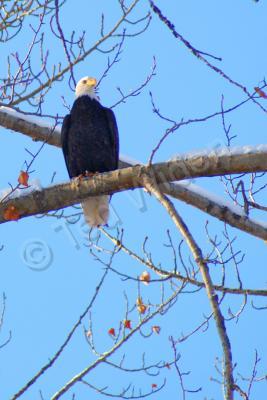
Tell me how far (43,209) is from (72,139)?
170 centimetres

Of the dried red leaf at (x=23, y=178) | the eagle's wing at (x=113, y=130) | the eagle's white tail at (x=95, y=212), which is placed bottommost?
the dried red leaf at (x=23, y=178)

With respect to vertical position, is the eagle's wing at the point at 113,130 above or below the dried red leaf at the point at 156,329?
above

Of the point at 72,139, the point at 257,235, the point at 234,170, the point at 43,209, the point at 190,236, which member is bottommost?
the point at 190,236

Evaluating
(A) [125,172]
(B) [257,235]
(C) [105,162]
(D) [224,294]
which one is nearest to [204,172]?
(A) [125,172]

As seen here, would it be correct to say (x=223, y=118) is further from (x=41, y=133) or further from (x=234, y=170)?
(x=41, y=133)

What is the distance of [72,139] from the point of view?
17.1ft

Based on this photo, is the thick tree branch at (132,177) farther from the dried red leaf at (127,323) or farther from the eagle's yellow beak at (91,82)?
the eagle's yellow beak at (91,82)

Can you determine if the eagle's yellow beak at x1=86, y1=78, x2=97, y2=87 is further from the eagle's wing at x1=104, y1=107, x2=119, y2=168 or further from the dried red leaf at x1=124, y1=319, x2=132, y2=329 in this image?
the dried red leaf at x1=124, y1=319, x2=132, y2=329

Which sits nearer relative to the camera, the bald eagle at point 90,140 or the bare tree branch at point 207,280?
the bare tree branch at point 207,280

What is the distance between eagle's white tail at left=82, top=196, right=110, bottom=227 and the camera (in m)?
4.98

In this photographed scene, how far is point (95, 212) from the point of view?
500 cm

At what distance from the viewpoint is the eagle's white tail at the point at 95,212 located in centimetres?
498

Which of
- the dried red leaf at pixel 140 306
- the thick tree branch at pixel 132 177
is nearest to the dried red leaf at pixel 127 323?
the dried red leaf at pixel 140 306

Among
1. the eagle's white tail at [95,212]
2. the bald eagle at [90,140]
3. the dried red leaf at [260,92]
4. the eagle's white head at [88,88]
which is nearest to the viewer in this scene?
the dried red leaf at [260,92]
